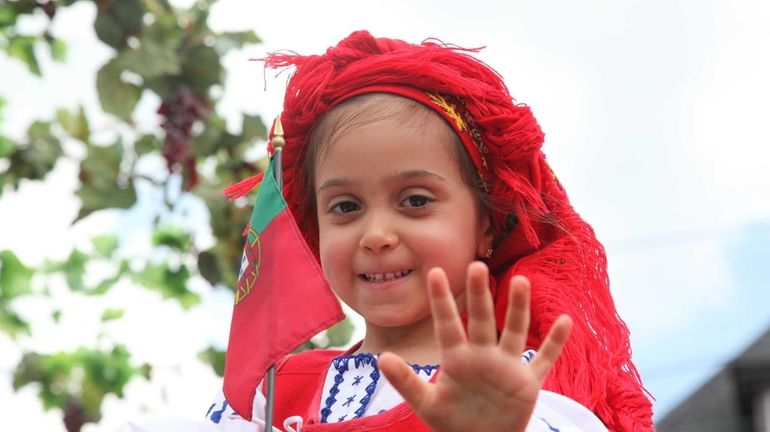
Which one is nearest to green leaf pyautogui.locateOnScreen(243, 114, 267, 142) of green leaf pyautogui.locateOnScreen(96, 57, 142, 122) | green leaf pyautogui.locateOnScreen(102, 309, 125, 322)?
green leaf pyautogui.locateOnScreen(96, 57, 142, 122)

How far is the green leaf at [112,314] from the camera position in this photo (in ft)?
11.3

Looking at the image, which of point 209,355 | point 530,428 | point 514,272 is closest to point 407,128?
point 514,272

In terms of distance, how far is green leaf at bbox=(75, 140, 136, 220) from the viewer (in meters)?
2.85

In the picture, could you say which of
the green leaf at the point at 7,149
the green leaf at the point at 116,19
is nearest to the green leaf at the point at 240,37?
the green leaf at the point at 116,19

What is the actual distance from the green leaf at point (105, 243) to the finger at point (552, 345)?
227 centimetres

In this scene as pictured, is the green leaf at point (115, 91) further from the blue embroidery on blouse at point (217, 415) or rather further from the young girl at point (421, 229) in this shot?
the blue embroidery on blouse at point (217, 415)

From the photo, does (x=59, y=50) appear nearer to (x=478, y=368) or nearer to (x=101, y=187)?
(x=101, y=187)

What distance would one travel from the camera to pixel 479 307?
140 cm

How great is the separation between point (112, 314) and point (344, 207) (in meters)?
1.70

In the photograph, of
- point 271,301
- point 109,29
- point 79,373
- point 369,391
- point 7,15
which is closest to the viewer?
point 271,301

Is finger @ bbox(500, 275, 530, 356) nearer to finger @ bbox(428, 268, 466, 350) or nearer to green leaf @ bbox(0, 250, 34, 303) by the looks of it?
finger @ bbox(428, 268, 466, 350)

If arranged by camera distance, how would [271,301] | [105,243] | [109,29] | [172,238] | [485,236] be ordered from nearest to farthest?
[271,301]
[485,236]
[109,29]
[172,238]
[105,243]

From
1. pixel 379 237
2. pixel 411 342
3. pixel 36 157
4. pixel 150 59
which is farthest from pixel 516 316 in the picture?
pixel 36 157

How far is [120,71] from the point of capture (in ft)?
9.34
